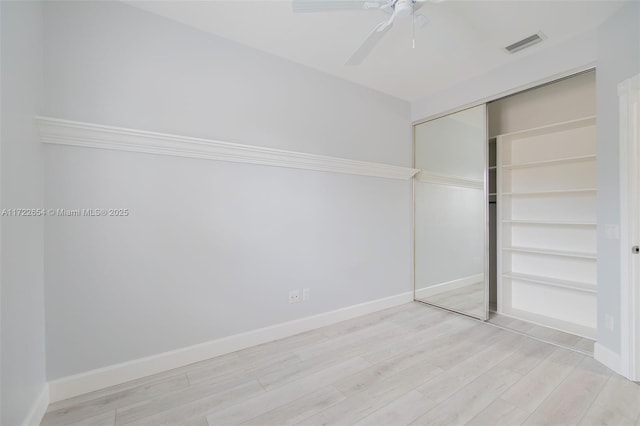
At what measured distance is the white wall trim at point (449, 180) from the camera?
114 inches

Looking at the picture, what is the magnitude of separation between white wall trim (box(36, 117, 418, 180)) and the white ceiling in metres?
0.93

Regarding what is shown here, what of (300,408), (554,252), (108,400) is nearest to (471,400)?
(300,408)

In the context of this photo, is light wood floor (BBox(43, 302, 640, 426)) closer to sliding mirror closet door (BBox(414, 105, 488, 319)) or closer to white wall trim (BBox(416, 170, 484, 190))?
sliding mirror closet door (BBox(414, 105, 488, 319))

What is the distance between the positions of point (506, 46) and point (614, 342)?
255cm

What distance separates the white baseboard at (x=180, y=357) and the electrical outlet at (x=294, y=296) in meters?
0.20

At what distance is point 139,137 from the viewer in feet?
5.90

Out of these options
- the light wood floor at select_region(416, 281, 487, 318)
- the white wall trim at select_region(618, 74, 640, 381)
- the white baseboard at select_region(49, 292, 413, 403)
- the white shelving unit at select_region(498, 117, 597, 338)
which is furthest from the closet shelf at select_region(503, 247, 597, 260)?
the white baseboard at select_region(49, 292, 413, 403)

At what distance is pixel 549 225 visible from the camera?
9.29ft

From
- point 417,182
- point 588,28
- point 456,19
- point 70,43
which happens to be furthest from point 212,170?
point 588,28

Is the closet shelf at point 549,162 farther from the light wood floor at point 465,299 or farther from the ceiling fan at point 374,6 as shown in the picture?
the ceiling fan at point 374,6

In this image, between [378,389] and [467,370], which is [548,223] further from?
[378,389]

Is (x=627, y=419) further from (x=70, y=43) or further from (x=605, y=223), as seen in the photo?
(x=70, y=43)

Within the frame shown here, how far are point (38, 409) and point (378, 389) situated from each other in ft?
6.42

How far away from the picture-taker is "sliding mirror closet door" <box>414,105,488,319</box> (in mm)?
2871
